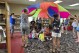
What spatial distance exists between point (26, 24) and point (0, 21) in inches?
95.3

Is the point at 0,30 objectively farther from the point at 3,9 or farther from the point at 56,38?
the point at 56,38

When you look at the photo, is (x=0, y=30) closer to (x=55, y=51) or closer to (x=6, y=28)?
(x=6, y=28)

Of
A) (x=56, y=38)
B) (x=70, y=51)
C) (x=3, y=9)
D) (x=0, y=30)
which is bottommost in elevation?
(x=70, y=51)

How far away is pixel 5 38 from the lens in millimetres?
3545

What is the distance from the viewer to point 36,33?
356 inches

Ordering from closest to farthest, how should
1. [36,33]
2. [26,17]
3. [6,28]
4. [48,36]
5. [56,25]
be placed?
[6,28], [56,25], [26,17], [48,36], [36,33]

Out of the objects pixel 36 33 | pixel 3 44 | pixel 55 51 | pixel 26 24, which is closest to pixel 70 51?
pixel 55 51

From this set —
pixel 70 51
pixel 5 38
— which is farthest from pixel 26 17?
pixel 5 38

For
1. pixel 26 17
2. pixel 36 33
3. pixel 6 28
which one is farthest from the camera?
pixel 36 33

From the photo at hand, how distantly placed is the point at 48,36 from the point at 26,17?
2.44 metres

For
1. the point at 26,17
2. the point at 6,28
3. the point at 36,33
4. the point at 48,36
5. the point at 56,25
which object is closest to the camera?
the point at 6,28

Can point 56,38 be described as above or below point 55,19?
below

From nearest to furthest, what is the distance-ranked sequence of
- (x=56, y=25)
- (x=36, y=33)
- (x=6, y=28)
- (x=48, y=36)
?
(x=6, y=28)
(x=56, y=25)
(x=48, y=36)
(x=36, y=33)

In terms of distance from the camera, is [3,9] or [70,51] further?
[70,51]
